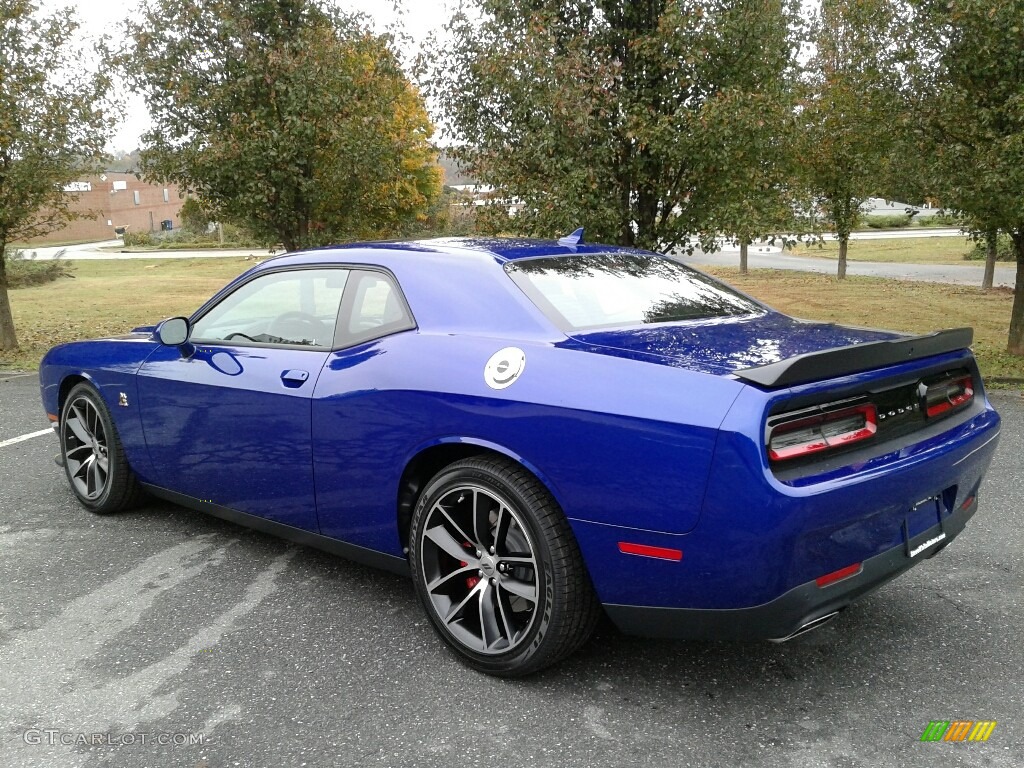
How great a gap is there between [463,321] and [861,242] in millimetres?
41544

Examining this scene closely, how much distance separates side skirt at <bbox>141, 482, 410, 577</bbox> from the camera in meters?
3.60

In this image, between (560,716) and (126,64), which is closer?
(560,716)

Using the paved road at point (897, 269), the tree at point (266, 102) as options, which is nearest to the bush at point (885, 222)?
the paved road at point (897, 269)

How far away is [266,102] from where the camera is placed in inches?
430

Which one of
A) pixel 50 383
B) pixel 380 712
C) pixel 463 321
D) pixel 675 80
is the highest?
pixel 675 80

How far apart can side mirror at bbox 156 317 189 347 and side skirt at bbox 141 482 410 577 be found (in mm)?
756

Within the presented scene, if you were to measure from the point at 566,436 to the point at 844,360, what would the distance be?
0.86m

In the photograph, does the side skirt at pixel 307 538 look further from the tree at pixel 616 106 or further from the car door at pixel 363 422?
the tree at pixel 616 106

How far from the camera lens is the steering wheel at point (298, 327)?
150 inches

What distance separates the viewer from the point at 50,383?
17.4ft

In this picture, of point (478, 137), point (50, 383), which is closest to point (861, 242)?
point (478, 137)

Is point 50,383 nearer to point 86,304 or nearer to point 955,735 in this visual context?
point 955,735

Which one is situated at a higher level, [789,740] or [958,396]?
[958,396]

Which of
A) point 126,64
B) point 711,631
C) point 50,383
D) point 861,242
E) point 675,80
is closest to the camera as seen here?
point 711,631
